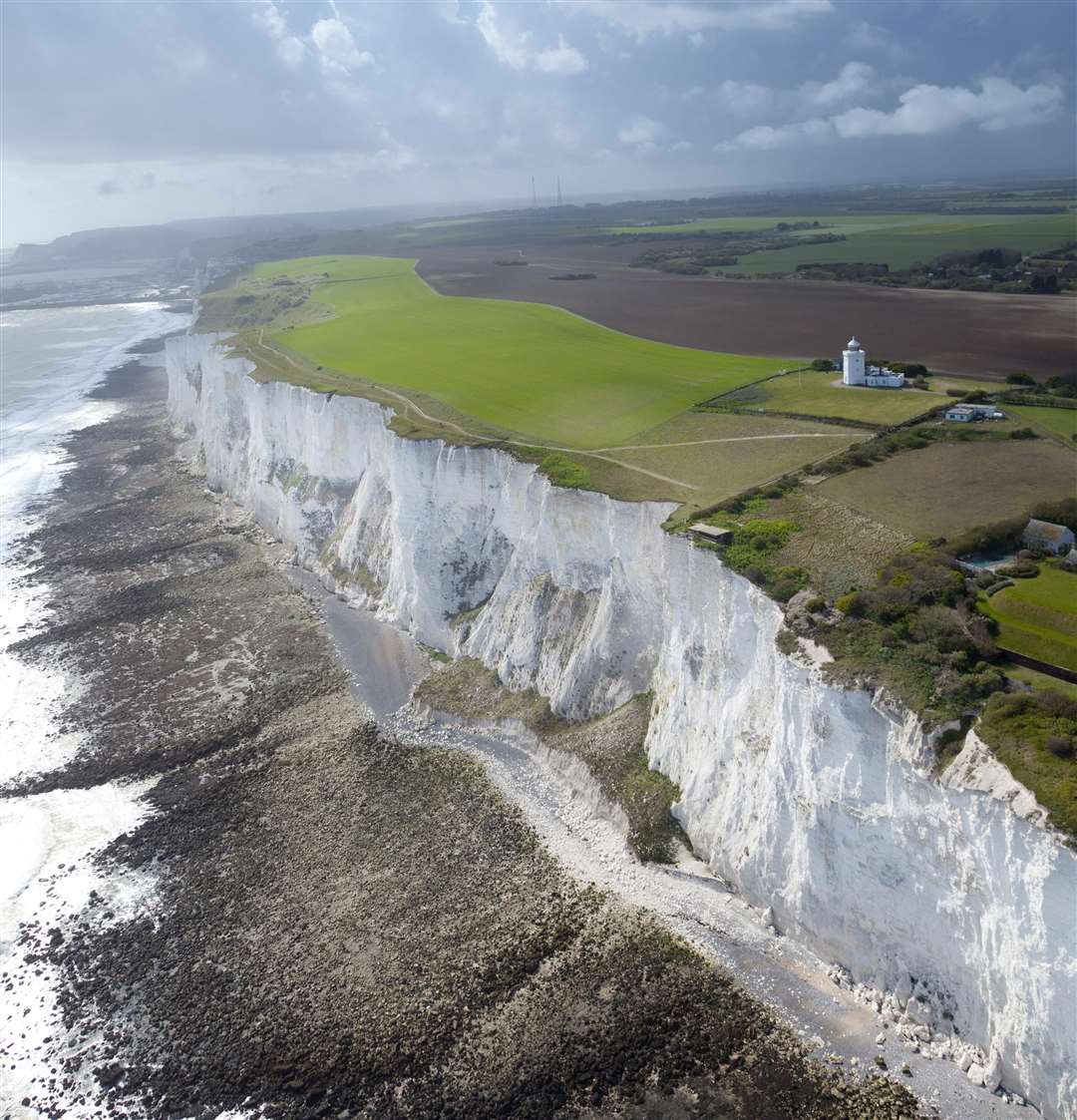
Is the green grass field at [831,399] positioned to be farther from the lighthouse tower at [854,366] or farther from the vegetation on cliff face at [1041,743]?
the vegetation on cliff face at [1041,743]

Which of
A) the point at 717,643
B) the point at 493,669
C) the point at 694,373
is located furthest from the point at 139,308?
the point at 717,643

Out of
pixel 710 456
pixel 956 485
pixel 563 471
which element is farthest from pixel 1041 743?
pixel 563 471

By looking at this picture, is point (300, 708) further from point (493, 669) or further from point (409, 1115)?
point (409, 1115)

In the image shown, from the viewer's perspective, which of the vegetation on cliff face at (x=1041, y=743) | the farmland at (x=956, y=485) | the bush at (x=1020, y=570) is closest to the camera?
the vegetation on cliff face at (x=1041, y=743)

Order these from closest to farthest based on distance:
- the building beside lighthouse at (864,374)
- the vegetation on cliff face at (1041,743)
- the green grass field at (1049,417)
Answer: the vegetation on cliff face at (1041,743)
the green grass field at (1049,417)
the building beside lighthouse at (864,374)

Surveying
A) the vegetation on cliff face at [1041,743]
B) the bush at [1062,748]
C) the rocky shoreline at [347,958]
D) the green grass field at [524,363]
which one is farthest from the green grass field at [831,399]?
the rocky shoreline at [347,958]

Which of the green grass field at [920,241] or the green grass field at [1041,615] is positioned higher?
the green grass field at [920,241]

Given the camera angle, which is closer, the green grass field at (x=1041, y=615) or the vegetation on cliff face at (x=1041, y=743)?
the vegetation on cliff face at (x=1041, y=743)

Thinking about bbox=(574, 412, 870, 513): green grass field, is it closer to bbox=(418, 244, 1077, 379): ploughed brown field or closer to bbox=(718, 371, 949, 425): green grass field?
bbox=(718, 371, 949, 425): green grass field
